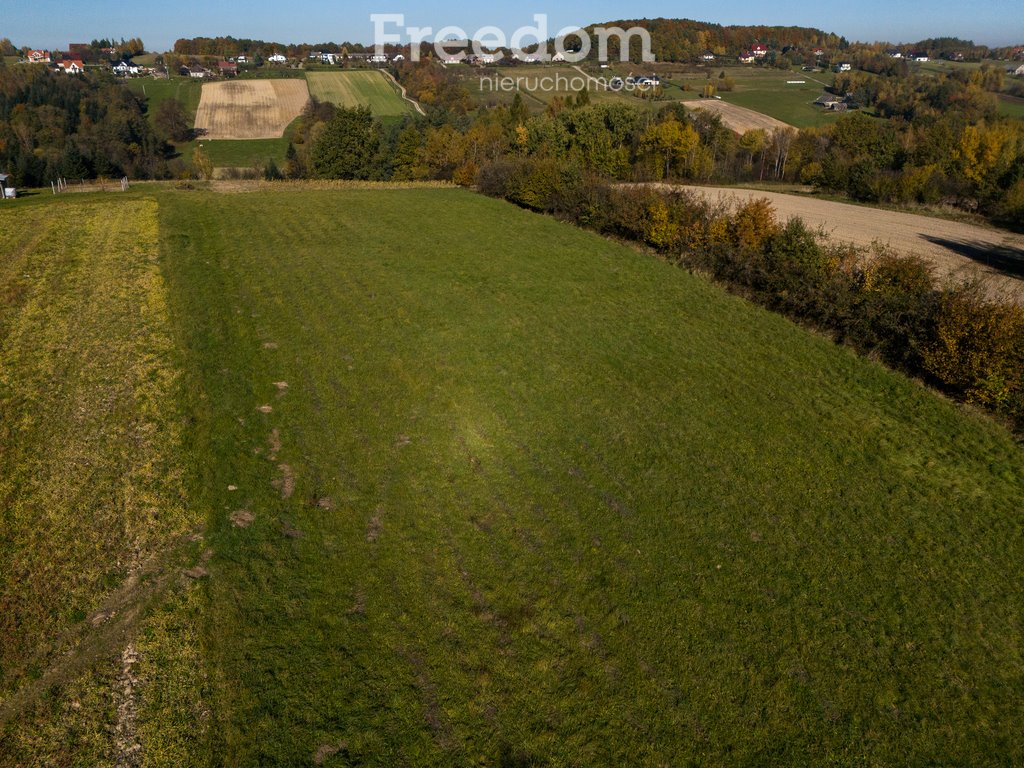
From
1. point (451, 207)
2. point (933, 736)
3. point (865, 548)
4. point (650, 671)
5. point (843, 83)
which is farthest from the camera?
point (843, 83)

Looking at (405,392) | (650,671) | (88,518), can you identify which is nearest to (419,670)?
(650,671)

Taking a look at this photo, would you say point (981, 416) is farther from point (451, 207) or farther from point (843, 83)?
point (843, 83)

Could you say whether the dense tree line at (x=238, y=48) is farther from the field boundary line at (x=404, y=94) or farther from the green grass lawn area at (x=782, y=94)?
the green grass lawn area at (x=782, y=94)

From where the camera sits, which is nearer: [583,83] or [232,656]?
[232,656]

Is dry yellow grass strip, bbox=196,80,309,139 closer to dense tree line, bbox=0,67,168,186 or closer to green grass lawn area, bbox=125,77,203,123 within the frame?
green grass lawn area, bbox=125,77,203,123

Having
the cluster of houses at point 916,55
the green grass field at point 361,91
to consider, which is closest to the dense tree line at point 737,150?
the green grass field at point 361,91

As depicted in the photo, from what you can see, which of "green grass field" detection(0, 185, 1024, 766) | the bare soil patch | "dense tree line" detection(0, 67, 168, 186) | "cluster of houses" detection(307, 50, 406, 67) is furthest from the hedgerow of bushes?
"cluster of houses" detection(307, 50, 406, 67)

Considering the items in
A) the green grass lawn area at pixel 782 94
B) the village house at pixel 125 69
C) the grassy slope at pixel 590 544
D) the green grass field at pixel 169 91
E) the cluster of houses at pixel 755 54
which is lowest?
the grassy slope at pixel 590 544

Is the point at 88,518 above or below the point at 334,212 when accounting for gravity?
below
